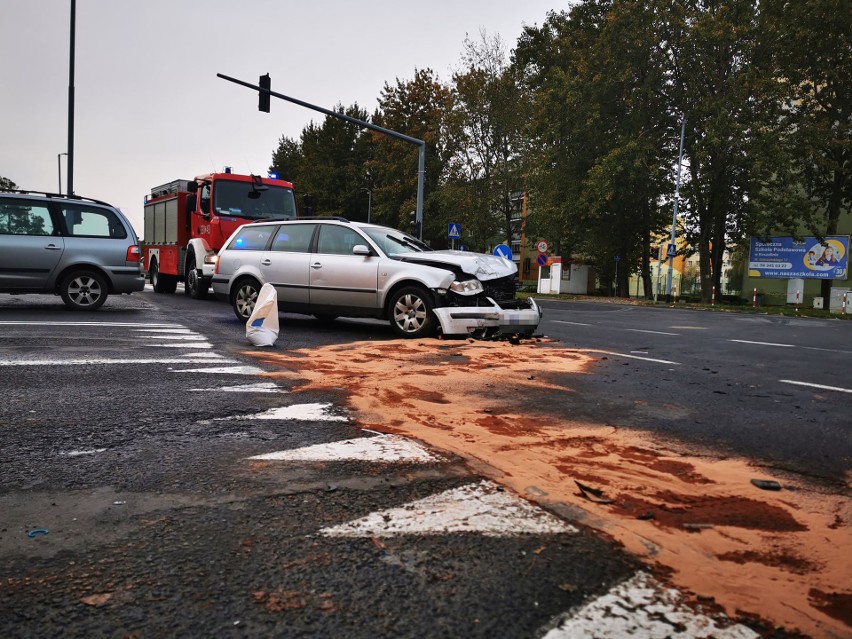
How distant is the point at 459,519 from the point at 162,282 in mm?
18767

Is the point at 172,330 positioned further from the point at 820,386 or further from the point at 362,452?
the point at 820,386

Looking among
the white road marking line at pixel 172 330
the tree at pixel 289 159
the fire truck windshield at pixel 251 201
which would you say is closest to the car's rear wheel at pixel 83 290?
the white road marking line at pixel 172 330

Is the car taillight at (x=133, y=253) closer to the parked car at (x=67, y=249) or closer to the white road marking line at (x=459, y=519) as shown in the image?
the parked car at (x=67, y=249)

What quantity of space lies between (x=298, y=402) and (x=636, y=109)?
2979cm

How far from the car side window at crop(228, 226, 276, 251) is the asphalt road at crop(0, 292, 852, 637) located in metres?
5.32

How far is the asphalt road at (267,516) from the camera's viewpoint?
1.97 metres

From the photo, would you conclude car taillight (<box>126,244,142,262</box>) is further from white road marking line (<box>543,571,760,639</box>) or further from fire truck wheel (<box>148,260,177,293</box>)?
white road marking line (<box>543,571,760,639</box>)

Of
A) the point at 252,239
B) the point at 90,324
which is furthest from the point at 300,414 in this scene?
the point at 252,239

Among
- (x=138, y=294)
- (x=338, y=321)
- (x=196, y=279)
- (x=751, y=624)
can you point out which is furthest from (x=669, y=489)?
(x=138, y=294)

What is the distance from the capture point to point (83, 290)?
12297mm

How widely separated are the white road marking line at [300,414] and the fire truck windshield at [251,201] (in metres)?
11.6

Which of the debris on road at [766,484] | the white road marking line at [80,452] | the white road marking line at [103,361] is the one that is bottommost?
the white road marking line at [80,452]

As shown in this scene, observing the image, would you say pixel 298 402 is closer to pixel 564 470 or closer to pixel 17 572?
pixel 564 470

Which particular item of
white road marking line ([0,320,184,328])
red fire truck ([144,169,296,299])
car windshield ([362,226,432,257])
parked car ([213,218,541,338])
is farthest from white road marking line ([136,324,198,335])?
red fire truck ([144,169,296,299])
